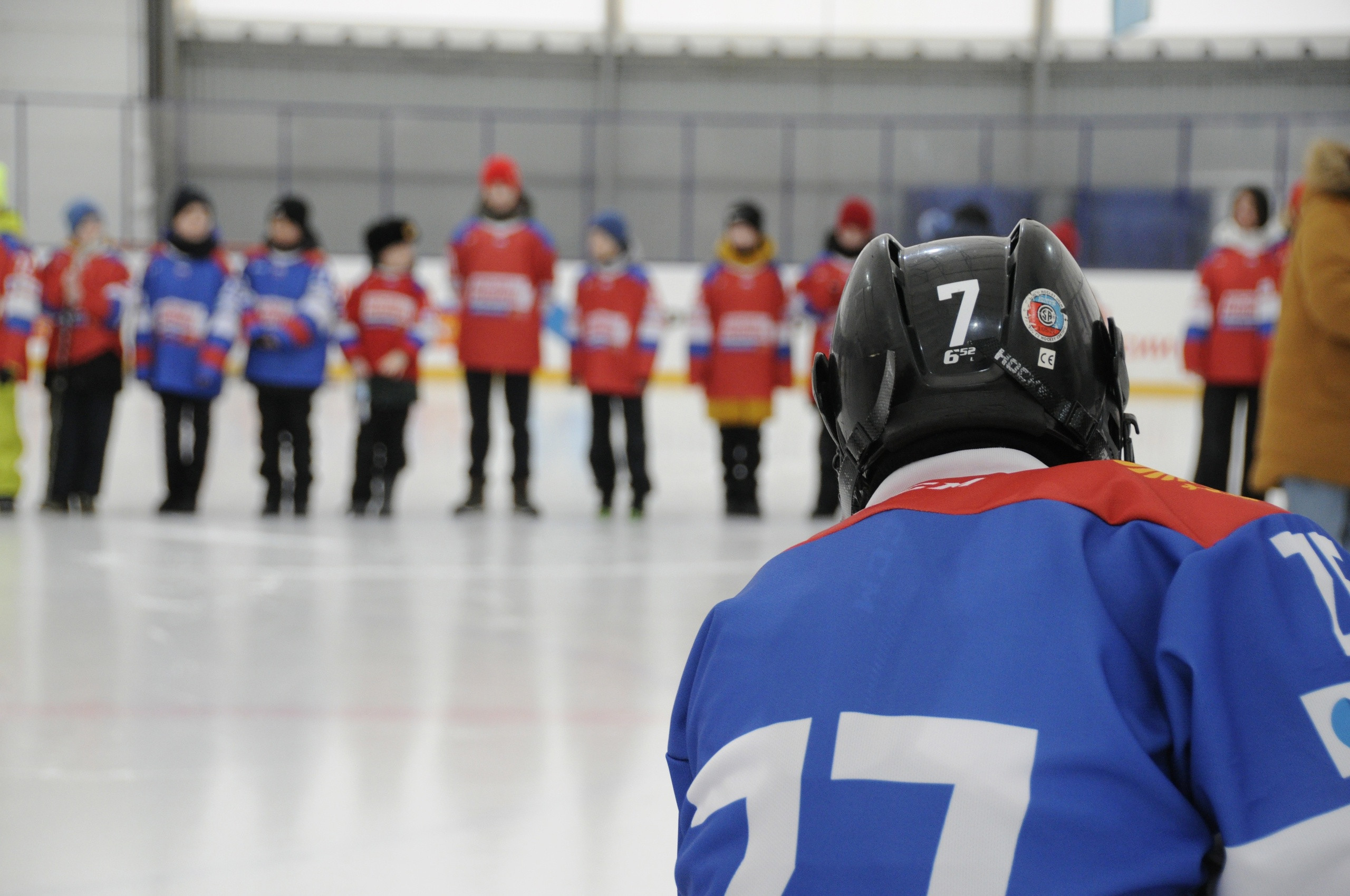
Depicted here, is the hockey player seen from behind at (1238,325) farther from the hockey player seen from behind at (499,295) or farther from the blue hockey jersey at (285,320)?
the blue hockey jersey at (285,320)

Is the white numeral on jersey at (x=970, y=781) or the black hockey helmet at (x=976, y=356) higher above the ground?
the black hockey helmet at (x=976, y=356)

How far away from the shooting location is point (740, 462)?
25.0ft

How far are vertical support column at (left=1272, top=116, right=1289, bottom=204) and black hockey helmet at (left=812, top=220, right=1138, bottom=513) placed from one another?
19125 millimetres

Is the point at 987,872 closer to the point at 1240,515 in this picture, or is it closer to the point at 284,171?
the point at 1240,515

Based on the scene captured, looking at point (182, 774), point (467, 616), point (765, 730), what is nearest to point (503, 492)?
point (467, 616)

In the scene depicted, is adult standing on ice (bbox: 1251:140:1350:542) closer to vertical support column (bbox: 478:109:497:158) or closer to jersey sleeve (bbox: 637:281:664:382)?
jersey sleeve (bbox: 637:281:664:382)

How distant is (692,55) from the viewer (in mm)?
20375

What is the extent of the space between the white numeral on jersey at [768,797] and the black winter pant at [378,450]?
637 centimetres

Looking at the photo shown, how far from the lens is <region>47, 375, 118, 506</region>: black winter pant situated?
277 inches

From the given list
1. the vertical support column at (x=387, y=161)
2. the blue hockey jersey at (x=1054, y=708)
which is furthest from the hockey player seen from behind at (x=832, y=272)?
the vertical support column at (x=387, y=161)

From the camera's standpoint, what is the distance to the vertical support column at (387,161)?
1956 cm

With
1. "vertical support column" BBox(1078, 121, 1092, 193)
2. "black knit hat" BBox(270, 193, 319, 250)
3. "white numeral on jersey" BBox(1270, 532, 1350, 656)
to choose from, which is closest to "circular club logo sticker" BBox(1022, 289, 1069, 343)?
"white numeral on jersey" BBox(1270, 532, 1350, 656)

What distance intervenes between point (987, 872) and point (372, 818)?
2151 mm

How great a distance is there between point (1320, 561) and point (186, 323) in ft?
22.7
